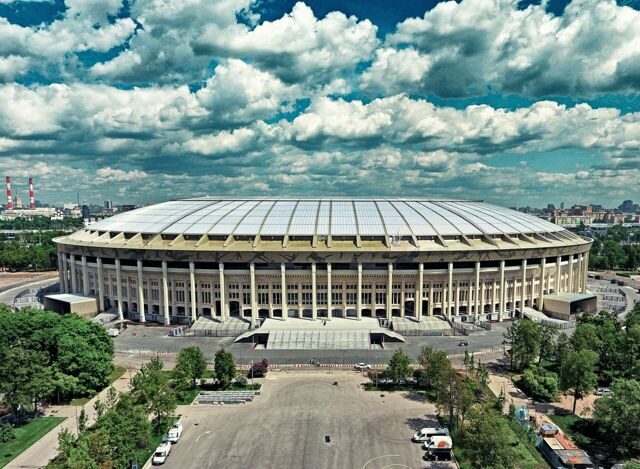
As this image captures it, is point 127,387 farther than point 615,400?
Yes

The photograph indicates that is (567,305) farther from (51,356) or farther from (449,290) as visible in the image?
(51,356)

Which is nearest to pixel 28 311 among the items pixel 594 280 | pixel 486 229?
pixel 486 229

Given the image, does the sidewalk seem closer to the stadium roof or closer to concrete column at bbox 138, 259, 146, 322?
concrete column at bbox 138, 259, 146, 322

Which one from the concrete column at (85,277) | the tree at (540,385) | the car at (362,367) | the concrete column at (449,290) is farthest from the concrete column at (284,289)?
the concrete column at (85,277)

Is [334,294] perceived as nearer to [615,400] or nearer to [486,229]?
[486,229]

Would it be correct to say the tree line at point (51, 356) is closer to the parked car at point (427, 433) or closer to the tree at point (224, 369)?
the tree at point (224, 369)

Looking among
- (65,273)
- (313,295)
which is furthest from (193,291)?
(65,273)

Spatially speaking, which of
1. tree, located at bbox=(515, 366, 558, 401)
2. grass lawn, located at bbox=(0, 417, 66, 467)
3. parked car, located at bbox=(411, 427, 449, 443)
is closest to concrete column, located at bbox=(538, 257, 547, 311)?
tree, located at bbox=(515, 366, 558, 401)

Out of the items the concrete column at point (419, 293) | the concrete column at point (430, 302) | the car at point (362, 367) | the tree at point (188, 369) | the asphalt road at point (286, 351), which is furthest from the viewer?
the concrete column at point (430, 302)
